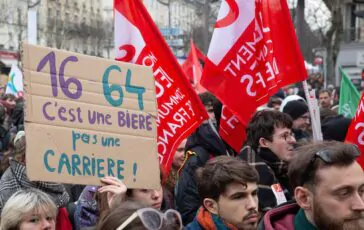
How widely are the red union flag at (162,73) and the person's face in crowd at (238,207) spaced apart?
37.6 inches

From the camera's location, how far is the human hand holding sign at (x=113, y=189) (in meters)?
3.73

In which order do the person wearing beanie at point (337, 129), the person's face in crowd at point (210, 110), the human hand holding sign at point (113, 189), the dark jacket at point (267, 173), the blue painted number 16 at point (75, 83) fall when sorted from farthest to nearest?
the person's face in crowd at point (210, 110), the person wearing beanie at point (337, 129), the dark jacket at point (267, 173), the blue painted number 16 at point (75, 83), the human hand holding sign at point (113, 189)

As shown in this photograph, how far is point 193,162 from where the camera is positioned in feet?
18.6

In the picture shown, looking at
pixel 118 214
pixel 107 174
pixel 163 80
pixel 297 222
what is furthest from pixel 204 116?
pixel 118 214

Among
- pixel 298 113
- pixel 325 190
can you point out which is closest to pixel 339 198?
pixel 325 190

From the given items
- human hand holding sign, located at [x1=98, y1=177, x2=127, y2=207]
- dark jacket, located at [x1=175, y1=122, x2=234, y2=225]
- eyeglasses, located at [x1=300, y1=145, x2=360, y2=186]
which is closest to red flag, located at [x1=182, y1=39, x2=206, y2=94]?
dark jacket, located at [x1=175, y1=122, x2=234, y2=225]

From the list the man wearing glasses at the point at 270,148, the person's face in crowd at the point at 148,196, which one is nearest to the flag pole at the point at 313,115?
the man wearing glasses at the point at 270,148

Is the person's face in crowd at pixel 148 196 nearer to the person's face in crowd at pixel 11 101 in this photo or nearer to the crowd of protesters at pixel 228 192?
the crowd of protesters at pixel 228 192

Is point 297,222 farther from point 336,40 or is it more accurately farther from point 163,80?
point 336,40

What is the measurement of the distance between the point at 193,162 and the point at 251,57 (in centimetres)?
94

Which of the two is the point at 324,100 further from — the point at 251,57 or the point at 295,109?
the point at 251,57

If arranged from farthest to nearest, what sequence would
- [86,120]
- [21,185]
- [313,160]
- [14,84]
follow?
[14,84], [21,185], [86,120], [313,160]

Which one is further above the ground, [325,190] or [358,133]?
[325,190]

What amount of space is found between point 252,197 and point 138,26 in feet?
Result: 6.13
